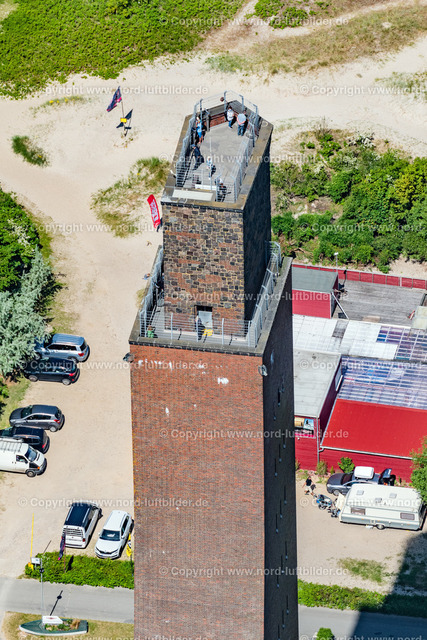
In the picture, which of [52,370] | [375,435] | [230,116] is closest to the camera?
[230,116]

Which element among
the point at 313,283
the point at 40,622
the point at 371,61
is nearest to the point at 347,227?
the point at 313,283

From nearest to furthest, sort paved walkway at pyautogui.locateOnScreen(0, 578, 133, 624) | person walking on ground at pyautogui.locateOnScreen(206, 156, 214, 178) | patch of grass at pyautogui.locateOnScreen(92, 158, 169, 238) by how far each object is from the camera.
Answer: person walking on ground at pyautogui.locateOnScreen(206, 156, 214, 178), paved walkway at pyautogui.locateOnScreen(0, 578, 133, 624), patch of grass at pyautogui.locateOnScreen(92, 158, 169, 238)

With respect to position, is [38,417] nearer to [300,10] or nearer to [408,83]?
[408,83]

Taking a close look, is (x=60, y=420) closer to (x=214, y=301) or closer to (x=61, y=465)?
(x=61, y=465)

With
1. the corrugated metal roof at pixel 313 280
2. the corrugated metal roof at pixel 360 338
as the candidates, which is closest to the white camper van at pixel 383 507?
the corrugated metal roof at pixel 360 338

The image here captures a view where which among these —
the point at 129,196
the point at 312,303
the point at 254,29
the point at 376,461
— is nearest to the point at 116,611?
the point at 376,461

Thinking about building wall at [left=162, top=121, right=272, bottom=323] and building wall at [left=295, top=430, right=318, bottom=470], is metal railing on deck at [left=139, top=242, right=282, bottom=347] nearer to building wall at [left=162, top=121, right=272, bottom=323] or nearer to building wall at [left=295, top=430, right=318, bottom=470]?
building wall at [left=162, top=121, right=272, bottom=323]

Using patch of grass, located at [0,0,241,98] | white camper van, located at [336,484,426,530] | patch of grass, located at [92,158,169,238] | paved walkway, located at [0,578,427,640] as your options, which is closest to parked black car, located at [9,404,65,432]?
paved walkway, located at [0,578,427,640]
